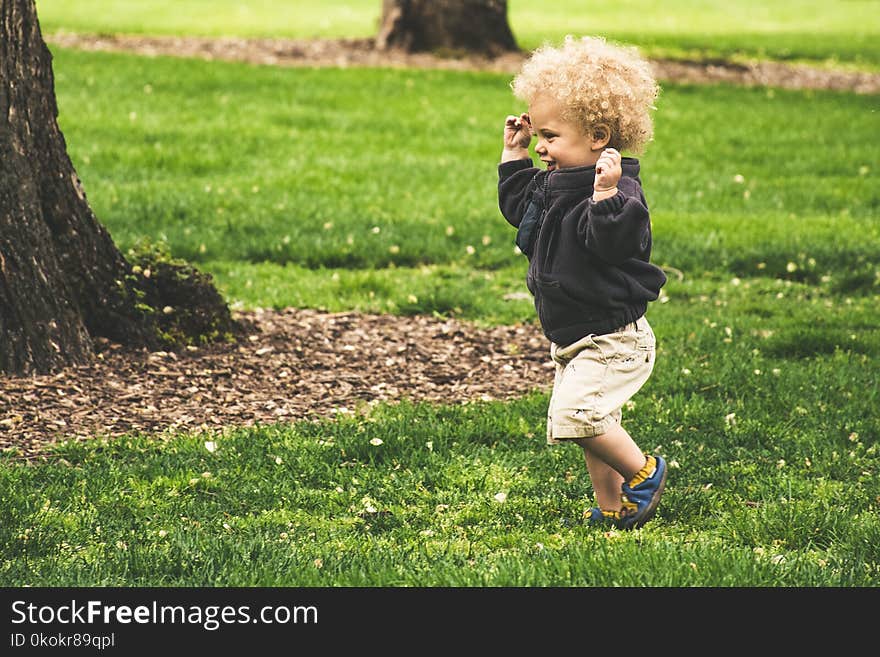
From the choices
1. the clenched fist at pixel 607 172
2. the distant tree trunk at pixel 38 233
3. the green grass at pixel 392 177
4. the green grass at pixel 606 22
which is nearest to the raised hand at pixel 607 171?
the clenched fist at pixel 607 172

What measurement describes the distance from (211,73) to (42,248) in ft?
30.8

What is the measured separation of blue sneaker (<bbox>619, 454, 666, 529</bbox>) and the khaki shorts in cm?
25

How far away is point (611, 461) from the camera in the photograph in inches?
164

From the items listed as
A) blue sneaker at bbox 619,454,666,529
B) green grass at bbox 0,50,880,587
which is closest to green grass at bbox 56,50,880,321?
green grass at bbox 0,50,880,587

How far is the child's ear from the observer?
A: 3930mm

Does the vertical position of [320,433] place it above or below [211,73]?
below

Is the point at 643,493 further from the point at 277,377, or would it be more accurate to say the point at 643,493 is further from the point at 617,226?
the point at 277,377

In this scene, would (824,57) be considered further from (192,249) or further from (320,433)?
(320,433)

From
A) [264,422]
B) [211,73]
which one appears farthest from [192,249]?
[211,73]

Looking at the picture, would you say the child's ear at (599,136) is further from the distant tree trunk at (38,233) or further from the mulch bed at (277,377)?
the distant tree trunk at (38,233)

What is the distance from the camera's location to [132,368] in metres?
6.02

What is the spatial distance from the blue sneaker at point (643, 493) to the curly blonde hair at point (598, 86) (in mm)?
1161

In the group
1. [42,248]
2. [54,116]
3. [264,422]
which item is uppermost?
[54,116]

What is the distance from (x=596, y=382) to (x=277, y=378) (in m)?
2.53
